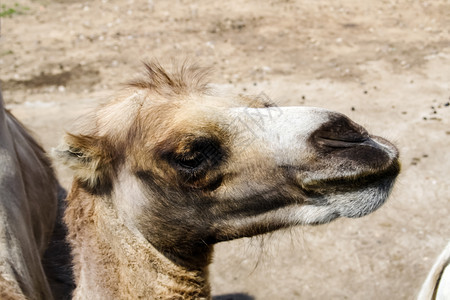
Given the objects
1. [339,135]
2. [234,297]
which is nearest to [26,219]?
[234,297]

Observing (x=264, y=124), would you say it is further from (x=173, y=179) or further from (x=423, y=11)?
(x=423, y=11)

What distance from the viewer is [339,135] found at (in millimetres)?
2641

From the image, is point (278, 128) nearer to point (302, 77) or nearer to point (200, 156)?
point (200, 156)

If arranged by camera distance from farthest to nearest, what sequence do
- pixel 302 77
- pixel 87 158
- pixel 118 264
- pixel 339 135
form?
pixel 302 77
pixel 118 264
pixel 87 158
pixel 339 135

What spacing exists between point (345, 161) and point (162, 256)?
1.19 metres

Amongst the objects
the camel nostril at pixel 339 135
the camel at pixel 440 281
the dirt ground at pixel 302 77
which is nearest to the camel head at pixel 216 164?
the camel nostril at pixel 339 135

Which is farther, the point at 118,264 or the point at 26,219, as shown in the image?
the point at 26,219

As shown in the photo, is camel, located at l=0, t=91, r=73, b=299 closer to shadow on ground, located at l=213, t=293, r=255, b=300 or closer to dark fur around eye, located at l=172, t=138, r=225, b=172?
dark fur around eye, located at l=172, t=138, r=225, b=172

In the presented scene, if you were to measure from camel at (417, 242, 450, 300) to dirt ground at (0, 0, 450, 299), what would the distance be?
0.98m

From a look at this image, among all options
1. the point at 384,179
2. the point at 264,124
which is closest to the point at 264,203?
the point at 264,124

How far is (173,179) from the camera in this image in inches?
116

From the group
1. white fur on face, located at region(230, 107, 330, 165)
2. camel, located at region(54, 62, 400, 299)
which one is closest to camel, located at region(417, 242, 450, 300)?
camel, located at region(54, 62, 400, 299)

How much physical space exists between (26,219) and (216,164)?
2.03 m

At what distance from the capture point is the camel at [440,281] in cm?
306
